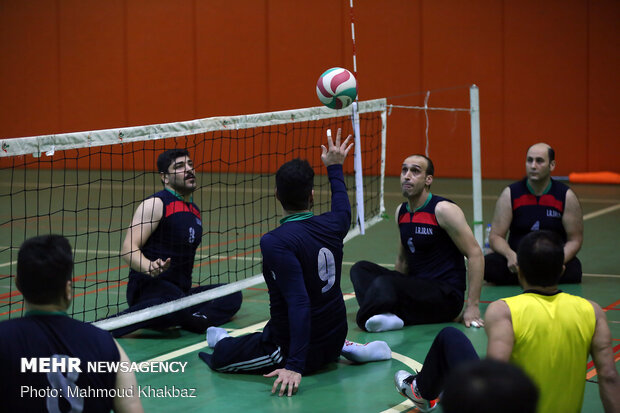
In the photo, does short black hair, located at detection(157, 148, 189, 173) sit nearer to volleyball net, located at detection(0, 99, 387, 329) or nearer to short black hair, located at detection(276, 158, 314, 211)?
volleyball net, located at detection(0, 99, 387, 329)

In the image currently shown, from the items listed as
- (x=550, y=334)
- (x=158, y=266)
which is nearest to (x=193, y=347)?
(x=158, y=266)

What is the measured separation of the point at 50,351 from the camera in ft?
9.83

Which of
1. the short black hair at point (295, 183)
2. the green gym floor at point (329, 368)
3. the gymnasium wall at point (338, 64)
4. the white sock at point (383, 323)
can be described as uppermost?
the gymnasium wall at point (338, 64)

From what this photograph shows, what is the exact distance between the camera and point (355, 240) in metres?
11.7

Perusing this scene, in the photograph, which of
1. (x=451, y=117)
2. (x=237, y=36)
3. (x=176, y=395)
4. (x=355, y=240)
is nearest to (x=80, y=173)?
(x=237, y=36)

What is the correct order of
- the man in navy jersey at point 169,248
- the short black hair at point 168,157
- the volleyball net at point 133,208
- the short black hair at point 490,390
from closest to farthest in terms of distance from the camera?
the short black hair at point 490,390 → the volleyball net at point 133,208 → the man in navy jersey at point 169,248 → the short black hair at point 168,157

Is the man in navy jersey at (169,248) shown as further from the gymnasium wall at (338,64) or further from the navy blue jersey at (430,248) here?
the gymnasium wall at (338,64)

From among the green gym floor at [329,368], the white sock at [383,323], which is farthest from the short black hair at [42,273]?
the white sock at [383,323]

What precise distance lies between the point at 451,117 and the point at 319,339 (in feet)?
46.0

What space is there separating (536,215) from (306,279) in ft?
12.0

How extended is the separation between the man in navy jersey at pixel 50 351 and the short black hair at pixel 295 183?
233 centimetres

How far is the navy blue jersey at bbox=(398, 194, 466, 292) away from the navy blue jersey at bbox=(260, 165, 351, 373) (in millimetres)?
1563

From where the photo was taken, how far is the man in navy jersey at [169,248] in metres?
6.78

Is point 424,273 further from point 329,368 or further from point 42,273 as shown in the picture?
point 42,273
